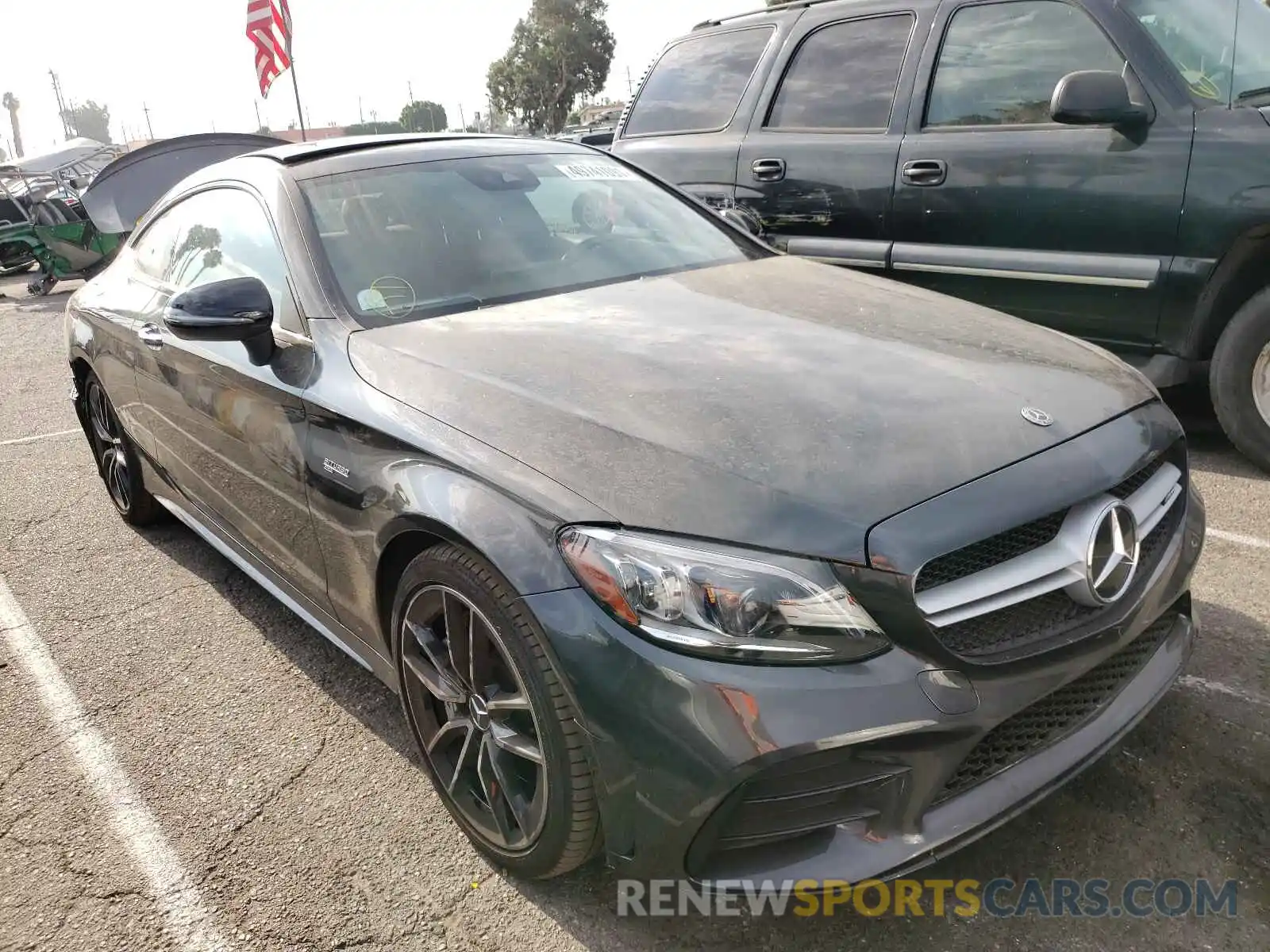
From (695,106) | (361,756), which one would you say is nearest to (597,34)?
(695,106)

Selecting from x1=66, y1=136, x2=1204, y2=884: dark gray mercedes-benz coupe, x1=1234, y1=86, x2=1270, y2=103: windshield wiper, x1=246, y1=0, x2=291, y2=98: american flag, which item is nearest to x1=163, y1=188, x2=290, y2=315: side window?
x1=66, y1=136, x2=1204, y2=884: dark gray mercedes-benz coupe

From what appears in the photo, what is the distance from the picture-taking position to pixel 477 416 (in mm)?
2043

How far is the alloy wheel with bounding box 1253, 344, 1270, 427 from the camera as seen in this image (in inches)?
146

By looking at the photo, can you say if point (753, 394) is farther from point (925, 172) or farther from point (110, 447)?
point (110, 447)

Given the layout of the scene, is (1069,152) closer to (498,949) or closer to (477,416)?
(477,416)

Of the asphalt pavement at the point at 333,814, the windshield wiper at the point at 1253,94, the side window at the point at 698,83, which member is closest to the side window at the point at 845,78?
the side window at the point at 698,83

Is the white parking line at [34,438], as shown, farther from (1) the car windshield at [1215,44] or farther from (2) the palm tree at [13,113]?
(2) the palm tree at [13,113]

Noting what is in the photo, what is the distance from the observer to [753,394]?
203 cm

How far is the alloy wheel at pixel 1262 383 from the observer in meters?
3.71

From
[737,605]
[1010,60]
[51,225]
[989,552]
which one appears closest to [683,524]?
[737,605]

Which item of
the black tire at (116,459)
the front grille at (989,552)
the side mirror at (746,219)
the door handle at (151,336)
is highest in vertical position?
the side mirror at (746,219)

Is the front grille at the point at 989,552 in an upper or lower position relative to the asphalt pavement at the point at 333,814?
upper

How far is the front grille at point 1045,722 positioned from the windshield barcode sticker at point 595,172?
7.51 feet

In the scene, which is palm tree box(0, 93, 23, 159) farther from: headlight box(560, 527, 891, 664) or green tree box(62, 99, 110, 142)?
headlight box(560, 527, 891, 664)
